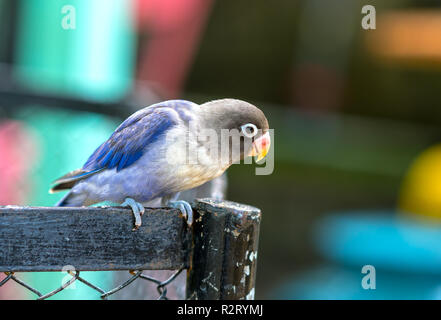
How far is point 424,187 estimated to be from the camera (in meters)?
5.09

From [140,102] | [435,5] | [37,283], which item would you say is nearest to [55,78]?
[140,102]

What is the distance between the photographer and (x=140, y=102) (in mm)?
2744

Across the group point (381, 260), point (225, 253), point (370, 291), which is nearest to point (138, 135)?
point (225, 253)

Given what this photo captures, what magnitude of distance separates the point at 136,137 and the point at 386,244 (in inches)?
131

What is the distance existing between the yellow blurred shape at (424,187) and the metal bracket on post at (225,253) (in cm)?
384

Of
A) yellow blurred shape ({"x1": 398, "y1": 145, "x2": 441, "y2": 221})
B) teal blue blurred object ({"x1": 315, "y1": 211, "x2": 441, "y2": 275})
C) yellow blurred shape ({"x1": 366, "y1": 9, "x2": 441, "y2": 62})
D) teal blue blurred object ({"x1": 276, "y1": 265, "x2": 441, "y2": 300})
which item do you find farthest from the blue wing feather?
yellow blurred shape ({"x1": 366, "y1": 9, "x2": 441, "y2": 62})

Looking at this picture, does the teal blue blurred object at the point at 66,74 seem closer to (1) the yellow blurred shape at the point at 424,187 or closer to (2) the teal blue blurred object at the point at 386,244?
(2) the teal blue blurred object at the point at 386,244

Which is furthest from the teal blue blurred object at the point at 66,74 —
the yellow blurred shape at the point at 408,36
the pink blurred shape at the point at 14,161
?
the yellow blurred shape at the point at 408,36

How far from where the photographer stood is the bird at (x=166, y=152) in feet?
4.39

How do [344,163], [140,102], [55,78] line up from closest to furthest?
[140,102] < [55,78] < [344,163]

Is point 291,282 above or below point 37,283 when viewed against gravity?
below
